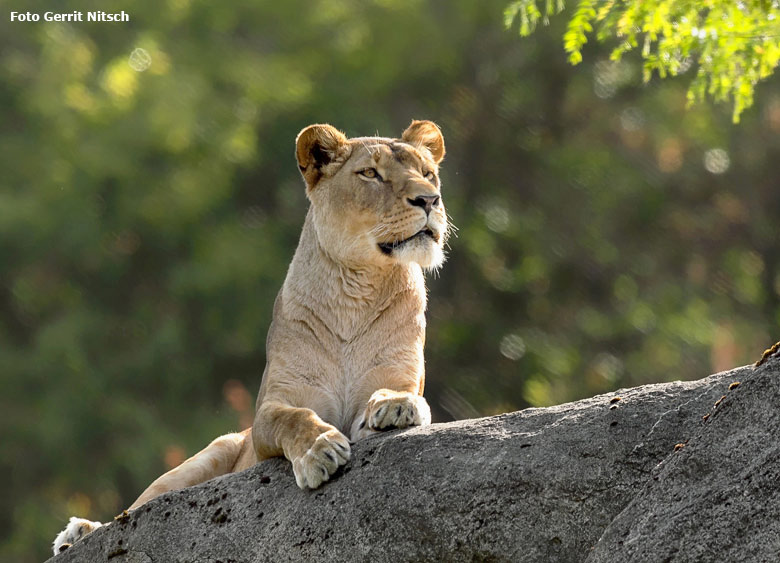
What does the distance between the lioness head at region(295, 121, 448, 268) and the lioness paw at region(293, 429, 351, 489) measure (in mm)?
1049

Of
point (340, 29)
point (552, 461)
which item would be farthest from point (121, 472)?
point (552, 461)

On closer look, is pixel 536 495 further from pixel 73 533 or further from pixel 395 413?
pixel 73 533

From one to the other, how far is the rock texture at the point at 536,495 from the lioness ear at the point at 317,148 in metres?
1.51

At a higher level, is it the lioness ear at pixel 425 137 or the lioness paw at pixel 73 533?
the lioness ear at pixel 425 137

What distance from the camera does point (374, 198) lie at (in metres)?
5.85

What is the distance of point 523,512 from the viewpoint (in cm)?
441

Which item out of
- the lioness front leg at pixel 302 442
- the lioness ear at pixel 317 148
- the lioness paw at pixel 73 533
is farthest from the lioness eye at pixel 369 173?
the lioness paw at pixel 73 533

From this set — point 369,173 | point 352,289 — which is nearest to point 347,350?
point 352,289

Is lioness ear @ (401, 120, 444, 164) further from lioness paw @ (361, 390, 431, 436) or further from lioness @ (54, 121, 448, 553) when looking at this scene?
lioness paw @ (361, 390, 431, 436)

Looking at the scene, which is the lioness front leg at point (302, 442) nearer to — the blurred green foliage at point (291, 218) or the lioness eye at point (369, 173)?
the lioness eye at point (369, 173)

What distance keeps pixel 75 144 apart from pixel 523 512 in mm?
15413

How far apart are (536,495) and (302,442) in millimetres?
984

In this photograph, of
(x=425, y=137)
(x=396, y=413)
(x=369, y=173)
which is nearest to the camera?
(x=396, y=413)

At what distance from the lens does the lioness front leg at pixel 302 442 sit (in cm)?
490
